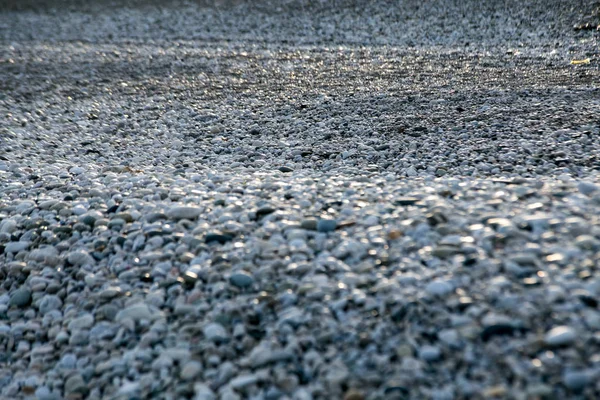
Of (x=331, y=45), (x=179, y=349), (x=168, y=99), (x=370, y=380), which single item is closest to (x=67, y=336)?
(x=179, y=349)

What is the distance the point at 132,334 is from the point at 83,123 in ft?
18.0

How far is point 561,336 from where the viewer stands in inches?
108

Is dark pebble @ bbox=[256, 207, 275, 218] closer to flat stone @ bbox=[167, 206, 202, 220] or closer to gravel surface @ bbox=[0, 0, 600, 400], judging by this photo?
gravel surface @ bbox=[0, 0, 600, 400]

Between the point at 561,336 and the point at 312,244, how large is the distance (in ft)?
5.11

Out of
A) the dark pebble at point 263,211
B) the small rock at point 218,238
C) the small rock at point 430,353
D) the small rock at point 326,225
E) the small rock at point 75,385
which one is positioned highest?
the dark pebble at point 263,211

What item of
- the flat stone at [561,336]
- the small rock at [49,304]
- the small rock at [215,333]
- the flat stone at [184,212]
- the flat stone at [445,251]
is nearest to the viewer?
the flat stone at [561,336]

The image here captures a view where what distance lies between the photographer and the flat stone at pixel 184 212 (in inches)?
169

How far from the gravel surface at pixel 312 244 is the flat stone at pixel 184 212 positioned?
16mm

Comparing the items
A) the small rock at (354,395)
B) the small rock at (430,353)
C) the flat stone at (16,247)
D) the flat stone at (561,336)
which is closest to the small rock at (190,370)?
the small rock at (354,395)

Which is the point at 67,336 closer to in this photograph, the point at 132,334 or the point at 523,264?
the point at 132,334

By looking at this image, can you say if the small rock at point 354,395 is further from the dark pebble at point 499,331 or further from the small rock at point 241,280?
the small rock at point 241,280

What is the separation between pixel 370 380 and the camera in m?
2.81

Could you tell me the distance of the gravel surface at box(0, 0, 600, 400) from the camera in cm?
289

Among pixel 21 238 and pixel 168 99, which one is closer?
pixel 21 238
